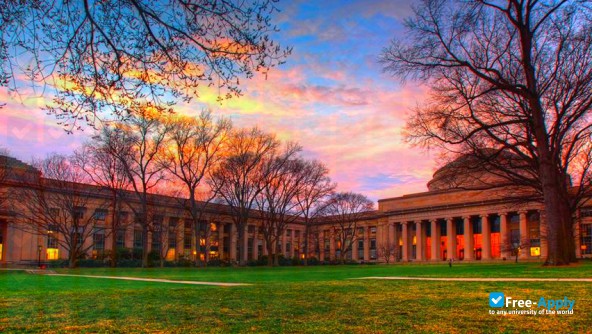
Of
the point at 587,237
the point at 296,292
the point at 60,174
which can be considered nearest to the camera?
the point at 296,292

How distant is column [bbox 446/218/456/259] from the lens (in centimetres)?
11481

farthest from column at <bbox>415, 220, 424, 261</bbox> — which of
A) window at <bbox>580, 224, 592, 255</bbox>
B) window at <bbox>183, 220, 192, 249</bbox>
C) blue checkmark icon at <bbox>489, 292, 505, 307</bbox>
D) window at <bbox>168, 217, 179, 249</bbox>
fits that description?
blue checkmark icon at <bbox>489, 292, 505, 307</bbox>

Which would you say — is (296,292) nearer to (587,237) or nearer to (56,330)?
(56,330)

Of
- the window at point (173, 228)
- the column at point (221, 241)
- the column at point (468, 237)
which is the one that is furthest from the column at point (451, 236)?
the window at point (173, 228)

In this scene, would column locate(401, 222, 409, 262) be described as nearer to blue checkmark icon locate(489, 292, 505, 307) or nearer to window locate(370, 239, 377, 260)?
window locate(370, 239, 377, 260)

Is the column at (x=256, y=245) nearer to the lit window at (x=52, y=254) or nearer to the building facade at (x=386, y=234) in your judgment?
the building facade at (x=386, y=234)

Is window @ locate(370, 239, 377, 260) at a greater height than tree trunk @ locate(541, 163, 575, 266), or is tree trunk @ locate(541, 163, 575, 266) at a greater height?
tree trunk @ locate(541, 163, 575, 266)

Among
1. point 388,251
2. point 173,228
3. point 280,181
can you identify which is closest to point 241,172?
point 280,181

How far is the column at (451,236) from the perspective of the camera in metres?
115

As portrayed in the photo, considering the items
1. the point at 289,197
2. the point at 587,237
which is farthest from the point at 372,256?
the point at 289,197

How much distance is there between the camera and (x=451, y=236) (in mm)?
115125

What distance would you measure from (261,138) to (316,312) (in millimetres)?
54692

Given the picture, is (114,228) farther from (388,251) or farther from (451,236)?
(451,236)

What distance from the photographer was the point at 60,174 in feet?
199
